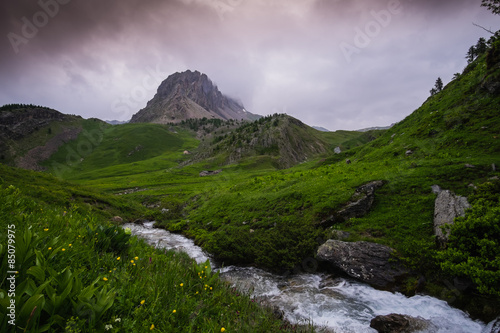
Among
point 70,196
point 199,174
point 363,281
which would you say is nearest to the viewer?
point 363,281

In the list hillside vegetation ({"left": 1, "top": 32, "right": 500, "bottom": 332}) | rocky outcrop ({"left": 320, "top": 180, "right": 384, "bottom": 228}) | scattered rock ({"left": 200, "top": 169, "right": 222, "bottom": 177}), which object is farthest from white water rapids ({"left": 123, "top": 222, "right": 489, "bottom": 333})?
scattered rock ({"left": 200, "top": 169, "right": 222, "bottom": 177})

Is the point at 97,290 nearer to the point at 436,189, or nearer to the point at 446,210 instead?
the point at 446,210

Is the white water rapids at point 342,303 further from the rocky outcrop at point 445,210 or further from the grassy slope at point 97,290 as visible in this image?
the rocky outcrop at point 445,210

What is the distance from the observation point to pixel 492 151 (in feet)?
63.5

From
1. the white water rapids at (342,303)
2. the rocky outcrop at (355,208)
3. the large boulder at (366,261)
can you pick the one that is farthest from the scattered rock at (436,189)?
the white water rapids at (342,303)

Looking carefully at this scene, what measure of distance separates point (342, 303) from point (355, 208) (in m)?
7.72

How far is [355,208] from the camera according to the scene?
16719 millimetres

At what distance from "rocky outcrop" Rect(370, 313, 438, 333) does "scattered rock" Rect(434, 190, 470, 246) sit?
15.2 feet

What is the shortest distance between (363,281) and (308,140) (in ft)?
498

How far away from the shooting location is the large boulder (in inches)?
456

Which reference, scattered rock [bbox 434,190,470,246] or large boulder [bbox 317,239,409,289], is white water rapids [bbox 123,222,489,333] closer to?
large boulder [bbox 317,239,409,289]

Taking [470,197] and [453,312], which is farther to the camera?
[470,197]

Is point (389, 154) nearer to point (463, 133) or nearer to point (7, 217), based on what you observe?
point (463, 133)

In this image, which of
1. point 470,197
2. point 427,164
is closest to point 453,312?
point 470,197
